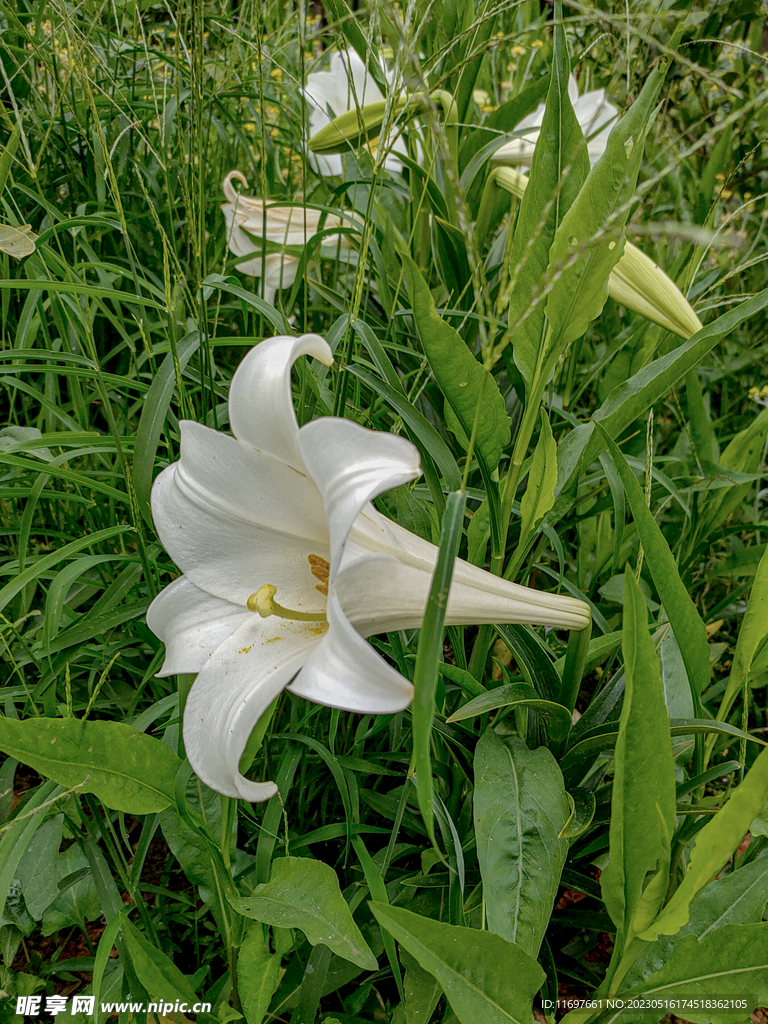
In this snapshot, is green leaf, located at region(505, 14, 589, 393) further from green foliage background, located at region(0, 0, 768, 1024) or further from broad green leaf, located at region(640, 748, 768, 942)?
broad green leaf, located at region(640, 748, 768, 942)

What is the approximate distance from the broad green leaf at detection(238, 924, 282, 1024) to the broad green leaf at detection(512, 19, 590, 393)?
0.57 metres

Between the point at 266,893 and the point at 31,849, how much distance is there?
1.15 ft

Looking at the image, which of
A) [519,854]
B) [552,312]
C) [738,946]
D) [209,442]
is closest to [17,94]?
[209,442]

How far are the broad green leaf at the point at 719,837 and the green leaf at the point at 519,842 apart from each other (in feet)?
0.32

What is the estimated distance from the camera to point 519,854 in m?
0.65

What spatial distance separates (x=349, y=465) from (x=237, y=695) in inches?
8.5

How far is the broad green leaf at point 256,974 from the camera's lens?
0.68 metres

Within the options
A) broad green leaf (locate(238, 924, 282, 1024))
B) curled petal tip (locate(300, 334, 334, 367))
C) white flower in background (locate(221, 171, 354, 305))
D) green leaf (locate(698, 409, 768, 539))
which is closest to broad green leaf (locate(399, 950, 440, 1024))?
broad green leaf (locate(238, 924, 282, 1024))

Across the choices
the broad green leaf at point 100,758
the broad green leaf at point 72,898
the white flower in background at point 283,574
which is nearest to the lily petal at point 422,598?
the white flower in background at point 283,574

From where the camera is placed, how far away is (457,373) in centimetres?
65

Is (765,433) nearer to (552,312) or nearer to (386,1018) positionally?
(552,312)

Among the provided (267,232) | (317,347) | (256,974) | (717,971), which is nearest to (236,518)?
(317,347)

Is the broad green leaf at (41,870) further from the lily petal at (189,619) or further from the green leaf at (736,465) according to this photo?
the green leaf at (736,465)

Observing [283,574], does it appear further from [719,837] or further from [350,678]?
[719,837]
